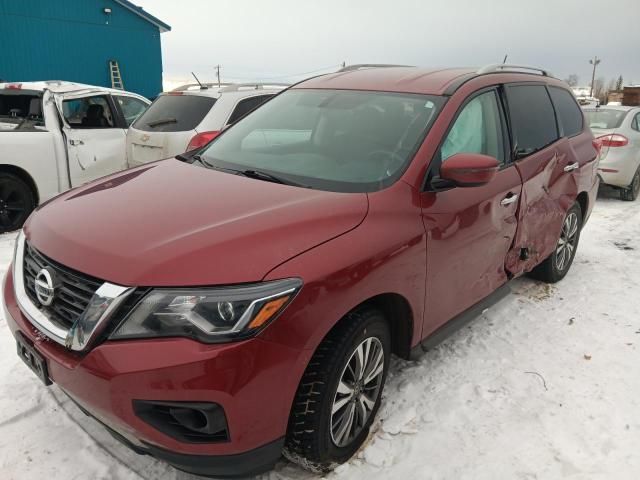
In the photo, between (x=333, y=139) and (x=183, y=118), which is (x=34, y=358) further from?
(x=183, y=118)

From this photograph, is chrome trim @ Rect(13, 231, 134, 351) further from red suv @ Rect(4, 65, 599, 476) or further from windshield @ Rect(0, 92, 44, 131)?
windshield @ Rect(0, 92, 44, 131)

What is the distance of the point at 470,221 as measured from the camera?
9.32 ft

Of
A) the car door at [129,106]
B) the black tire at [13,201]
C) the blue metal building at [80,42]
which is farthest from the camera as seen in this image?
the blue metal building at [80,42]

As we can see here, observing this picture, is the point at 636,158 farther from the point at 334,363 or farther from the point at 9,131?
the point at 9,131

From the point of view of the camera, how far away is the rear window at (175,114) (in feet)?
19.7

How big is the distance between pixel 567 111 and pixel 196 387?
4029 mm

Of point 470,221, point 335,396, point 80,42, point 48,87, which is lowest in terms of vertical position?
point 335,396

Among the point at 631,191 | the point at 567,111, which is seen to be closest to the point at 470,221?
the point at 567,111

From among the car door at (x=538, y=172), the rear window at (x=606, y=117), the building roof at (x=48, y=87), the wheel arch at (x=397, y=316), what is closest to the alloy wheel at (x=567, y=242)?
the car door at (x=538, y=172)

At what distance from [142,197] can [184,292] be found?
2.75 ft

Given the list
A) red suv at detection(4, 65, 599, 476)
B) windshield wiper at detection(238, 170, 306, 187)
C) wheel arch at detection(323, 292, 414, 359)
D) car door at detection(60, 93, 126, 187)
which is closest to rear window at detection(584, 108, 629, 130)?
red suv at detection(4, 65, 599, 476)

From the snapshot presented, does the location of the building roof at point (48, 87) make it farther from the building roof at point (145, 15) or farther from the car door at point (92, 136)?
the building roof at point (145, 15)

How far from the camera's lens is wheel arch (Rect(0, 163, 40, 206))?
5700 millimetres

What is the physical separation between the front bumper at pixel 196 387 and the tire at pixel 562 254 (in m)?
3.27
